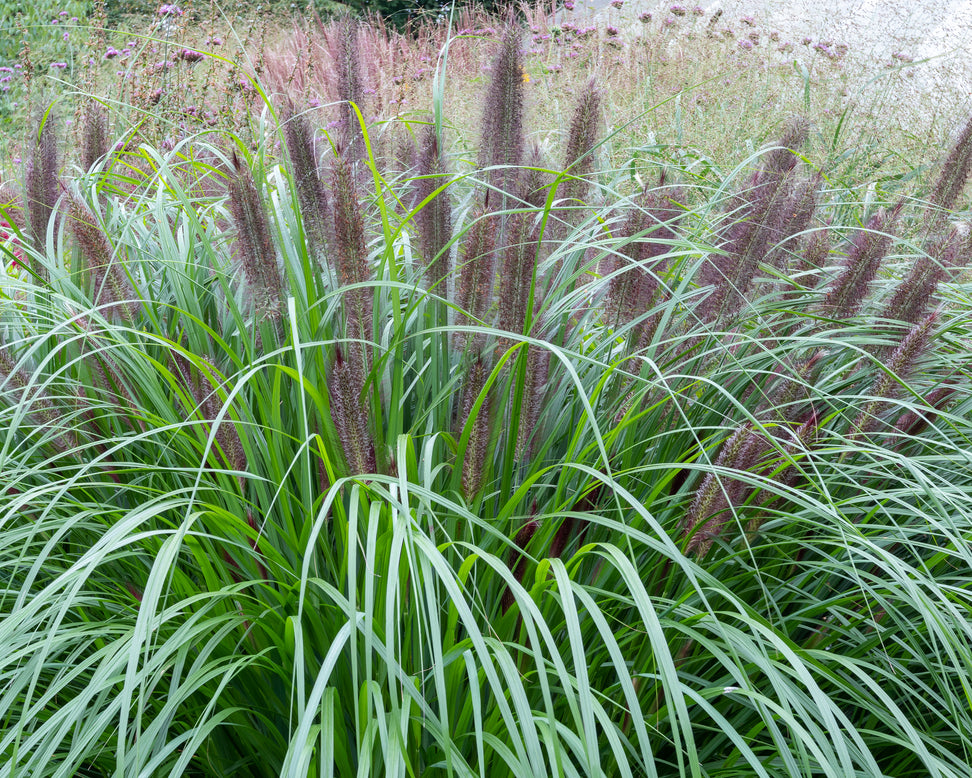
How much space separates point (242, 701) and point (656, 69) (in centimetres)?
551

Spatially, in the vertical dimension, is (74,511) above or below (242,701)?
above

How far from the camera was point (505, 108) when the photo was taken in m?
1.67

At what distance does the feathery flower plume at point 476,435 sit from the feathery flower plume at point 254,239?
1.42 ft

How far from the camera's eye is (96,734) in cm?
117

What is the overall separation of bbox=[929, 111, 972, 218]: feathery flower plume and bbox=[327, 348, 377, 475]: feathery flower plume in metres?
1.38

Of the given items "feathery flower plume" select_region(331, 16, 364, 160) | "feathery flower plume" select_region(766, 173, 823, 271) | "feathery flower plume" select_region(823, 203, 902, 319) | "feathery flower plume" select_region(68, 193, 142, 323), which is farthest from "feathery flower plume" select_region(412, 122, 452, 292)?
"feathery flower plume" select_region(823, 203, 902, 319)

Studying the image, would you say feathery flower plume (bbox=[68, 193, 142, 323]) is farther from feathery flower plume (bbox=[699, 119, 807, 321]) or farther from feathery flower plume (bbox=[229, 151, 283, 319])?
feathery flower plume (bbox=[699, 119, 807, 321])

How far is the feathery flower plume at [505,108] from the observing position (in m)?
1.65

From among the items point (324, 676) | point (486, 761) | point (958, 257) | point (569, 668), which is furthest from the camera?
point (958, 257)

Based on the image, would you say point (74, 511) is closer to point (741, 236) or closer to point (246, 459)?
point (246, 459)

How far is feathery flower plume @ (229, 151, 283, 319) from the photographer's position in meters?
1.50

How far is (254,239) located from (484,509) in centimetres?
75

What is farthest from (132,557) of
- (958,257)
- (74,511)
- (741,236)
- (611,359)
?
(958,257)

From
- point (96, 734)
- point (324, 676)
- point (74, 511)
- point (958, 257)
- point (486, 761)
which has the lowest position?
point (486, 761)
